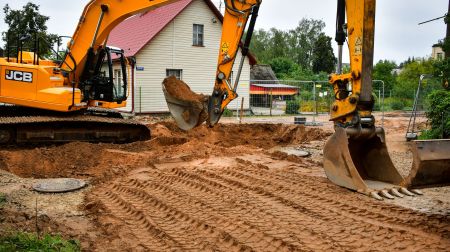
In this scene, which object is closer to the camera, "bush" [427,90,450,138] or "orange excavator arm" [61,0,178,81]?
"orange excavator arm" [61,0,178,81]

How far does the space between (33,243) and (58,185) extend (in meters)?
3.24

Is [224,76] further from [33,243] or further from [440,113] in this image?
[33,243]

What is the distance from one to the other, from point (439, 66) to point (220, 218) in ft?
20.3

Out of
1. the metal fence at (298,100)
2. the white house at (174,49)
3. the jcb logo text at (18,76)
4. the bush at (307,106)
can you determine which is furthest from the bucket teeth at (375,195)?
the white house at (174,49)

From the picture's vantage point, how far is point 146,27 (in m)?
24.6

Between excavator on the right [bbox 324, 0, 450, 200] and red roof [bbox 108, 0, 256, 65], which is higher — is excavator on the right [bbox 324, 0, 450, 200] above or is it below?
below

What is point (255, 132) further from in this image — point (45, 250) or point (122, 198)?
point (45, 250)

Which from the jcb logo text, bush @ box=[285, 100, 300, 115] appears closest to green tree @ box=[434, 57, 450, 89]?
the jcb logo text

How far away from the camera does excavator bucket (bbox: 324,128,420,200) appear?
6312 mm

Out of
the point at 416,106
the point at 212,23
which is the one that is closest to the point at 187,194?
the point at 416,106

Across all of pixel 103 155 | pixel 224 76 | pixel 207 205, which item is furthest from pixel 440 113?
pixel 103 155

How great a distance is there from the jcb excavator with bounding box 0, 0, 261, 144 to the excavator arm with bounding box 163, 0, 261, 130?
0.08 ft

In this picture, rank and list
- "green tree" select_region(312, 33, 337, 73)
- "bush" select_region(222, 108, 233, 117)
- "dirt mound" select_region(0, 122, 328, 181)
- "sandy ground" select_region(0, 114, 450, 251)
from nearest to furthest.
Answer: "sandy ground" select_region(0, 114, 450, 251) < "dirt mound" select_region(0, 122, 328, 181) < "bush" select_region(222, 108, 233, 117) < "green tree" select_region(312, 33, 337, 73)

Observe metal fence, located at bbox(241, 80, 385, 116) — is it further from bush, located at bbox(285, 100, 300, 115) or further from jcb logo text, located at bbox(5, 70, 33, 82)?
jcb logo text, located at bbox(5, 70, 33, 82)
